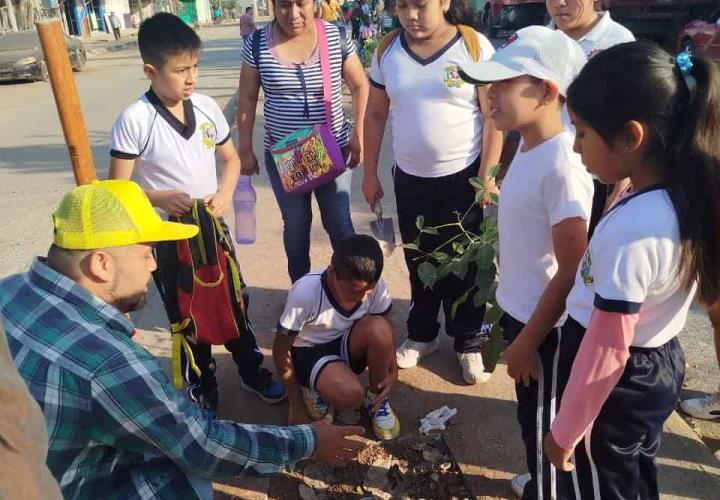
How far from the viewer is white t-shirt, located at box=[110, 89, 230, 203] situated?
2.27 m

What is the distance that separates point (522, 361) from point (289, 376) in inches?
41.3

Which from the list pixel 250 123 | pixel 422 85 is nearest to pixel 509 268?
pixel 422 85

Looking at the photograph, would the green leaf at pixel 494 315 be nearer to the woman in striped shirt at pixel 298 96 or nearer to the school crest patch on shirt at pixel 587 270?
the school crest patch on shirt at pixel 587 270

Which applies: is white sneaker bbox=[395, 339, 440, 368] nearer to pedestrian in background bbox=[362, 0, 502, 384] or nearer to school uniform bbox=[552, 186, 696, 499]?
pedestrian in background bbox=[362, 0, 502, 384]

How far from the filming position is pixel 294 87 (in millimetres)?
2771

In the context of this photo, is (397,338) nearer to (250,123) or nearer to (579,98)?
(250,123)

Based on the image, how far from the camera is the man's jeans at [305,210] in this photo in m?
2.93

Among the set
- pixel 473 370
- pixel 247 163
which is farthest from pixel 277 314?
pixel 473 370

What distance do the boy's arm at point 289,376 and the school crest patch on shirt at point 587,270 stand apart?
129 centimetres

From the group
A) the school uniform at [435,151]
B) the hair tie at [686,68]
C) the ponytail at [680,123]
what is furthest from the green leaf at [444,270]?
the hair tie at [686,68]

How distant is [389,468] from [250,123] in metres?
1.75

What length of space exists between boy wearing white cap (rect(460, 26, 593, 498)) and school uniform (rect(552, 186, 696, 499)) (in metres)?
0.13

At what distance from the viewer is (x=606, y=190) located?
2.20m

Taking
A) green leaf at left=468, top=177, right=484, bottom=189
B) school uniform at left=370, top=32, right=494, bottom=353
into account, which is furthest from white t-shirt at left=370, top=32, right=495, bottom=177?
green leaf at left=468, top=177, right=484, bottom=189
